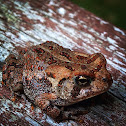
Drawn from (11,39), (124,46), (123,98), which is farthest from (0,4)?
(123,98)

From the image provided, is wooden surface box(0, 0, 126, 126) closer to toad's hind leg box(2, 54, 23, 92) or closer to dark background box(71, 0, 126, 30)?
toad's hind leg box(2, 54, 23, 92)

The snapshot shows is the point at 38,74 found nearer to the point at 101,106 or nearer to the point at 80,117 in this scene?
the point at 80,117

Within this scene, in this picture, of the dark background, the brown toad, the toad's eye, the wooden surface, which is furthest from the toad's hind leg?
the dark background

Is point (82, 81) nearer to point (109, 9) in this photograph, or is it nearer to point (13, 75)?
point (13, 75)

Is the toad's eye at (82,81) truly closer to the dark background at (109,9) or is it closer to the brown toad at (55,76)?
the brown toad at (55,76)

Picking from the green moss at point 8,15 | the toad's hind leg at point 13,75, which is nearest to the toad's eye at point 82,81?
the toad's hind leg at point 13,75
